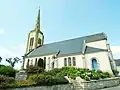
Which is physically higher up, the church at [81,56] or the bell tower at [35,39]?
the bell tower at [35,39]

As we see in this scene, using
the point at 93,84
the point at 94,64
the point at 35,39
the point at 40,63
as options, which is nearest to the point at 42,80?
the point at 93,84

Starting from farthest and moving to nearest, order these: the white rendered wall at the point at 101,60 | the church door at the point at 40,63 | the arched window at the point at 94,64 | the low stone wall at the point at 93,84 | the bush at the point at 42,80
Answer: the church door at the point at 40,63 < the arched window at the point at 94,64 < the white rendered wall at the point at 101,60 < the low stone wall at the point at 93,84 < the bush at the point at 42,80

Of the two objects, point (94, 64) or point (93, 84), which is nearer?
point (93, 84)

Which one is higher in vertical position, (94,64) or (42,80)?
(94,64)

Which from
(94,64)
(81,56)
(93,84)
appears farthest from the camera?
(81,56)

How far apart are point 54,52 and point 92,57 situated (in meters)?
10.5

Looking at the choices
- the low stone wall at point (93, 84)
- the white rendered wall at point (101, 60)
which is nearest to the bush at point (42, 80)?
the low stone wall at point (93, 84)

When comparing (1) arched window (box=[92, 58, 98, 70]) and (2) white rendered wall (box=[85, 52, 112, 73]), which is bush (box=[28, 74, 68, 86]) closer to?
(2) white rendered wall (box=[85, 52, 112, 73])

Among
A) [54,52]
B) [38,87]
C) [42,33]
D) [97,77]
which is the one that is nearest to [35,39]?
[42,33]

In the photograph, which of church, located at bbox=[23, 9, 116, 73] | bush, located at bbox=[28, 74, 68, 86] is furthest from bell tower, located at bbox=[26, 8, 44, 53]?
bush, located at bbox=[28, 74, 68, 86]

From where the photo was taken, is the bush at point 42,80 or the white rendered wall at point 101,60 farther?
the white rendered wall at point 101,60

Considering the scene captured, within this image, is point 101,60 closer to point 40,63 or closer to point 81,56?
point 81,56

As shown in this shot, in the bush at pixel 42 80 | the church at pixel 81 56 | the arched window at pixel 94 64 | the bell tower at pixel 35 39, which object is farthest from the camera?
the bell tower at pixel 35 39

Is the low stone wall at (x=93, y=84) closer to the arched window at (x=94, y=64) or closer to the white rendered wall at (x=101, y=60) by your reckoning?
the white rendered wall at (x=101, y=60)
